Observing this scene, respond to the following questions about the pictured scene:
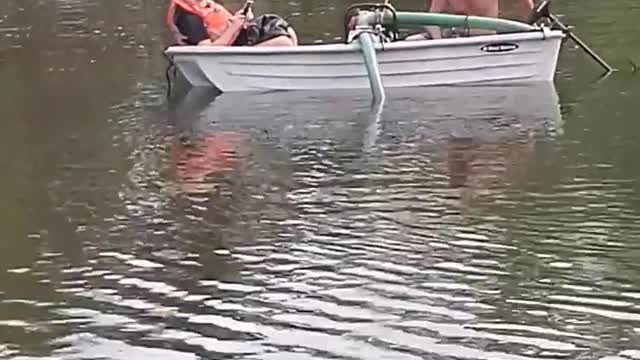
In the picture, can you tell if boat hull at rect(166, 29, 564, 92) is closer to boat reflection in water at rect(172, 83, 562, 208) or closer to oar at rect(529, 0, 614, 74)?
boat reflection in water at rect(172, 83, 562, 208)

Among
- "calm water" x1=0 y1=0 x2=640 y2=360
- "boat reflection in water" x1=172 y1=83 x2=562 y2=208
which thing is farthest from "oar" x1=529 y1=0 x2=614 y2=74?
"boat reflection in water" x1=172 y1=83 x2=562 y2=208

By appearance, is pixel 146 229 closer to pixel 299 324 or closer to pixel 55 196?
pixel 55 196

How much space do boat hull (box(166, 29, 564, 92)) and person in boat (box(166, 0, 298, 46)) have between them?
1.03ft

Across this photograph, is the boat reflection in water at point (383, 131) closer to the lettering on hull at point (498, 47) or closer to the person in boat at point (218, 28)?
the lettering on hull at point (498, 47)

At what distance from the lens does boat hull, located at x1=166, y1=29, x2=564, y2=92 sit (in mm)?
17391

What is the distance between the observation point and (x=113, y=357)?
25.4 feet

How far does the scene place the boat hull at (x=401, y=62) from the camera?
17391 millimetres

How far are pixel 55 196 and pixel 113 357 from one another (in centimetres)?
473

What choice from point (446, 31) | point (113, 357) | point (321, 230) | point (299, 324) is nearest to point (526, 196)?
point (321, 230)

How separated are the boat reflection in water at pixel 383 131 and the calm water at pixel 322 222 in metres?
0.05

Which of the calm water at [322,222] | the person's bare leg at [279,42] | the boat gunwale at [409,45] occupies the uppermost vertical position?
the person's bare leg at [279,42]

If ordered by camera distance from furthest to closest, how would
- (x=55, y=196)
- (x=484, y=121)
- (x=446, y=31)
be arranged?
(x=446, y=31) < (x=484, y=121) < (x=55, y=196)

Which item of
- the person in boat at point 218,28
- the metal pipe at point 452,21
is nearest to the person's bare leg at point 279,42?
the person in boat at point 218,28

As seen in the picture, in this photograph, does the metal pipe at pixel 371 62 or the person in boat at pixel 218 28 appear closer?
the metal pipe at pixel 371 62
